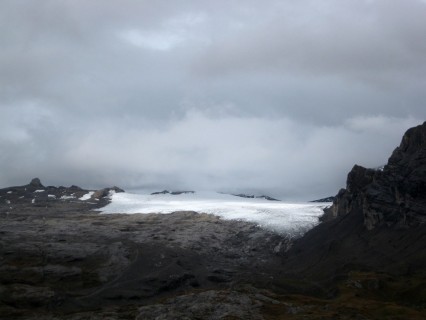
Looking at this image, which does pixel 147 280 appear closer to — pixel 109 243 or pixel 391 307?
pixel 109 243

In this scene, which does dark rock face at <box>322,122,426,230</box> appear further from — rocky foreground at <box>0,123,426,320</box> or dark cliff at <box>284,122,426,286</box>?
rocky foreground at <box>0,123,426,320</box>

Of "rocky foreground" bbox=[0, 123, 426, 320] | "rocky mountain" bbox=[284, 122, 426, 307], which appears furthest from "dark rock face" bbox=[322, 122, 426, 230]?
"rocky foreground" bbox=[0, 123, 426, 320]

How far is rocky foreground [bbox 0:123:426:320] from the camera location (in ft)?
348

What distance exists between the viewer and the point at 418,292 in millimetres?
113562

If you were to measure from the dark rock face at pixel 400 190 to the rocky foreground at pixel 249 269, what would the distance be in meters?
0.40

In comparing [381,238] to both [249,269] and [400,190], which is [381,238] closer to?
[400,190]

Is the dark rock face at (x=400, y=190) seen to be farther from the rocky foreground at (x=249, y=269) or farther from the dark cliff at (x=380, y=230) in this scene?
the rocky foreground at (x=249, y=269)

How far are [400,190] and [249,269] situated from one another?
5973 centimetres

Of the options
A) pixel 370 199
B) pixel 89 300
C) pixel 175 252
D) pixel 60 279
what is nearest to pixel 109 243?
pixel 175 252

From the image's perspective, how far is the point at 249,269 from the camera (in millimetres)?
164500

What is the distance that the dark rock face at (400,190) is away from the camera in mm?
161125

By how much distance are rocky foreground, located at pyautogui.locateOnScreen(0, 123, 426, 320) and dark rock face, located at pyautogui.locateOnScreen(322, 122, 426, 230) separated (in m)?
0.40

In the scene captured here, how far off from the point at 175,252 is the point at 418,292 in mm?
85105

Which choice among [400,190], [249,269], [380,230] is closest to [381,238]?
[380,230]
